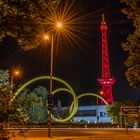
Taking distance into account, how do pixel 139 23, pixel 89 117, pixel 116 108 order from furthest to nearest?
pixel 89 117, pixel 116 108, pixel 139 23

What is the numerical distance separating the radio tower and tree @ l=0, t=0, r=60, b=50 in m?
108

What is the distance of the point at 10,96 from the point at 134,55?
693 centimetres

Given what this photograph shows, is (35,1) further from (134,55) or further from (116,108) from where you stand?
(116,108)

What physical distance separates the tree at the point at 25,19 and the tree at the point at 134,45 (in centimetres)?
513

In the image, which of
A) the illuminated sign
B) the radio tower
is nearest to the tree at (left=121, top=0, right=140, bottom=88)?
the illuminated sign

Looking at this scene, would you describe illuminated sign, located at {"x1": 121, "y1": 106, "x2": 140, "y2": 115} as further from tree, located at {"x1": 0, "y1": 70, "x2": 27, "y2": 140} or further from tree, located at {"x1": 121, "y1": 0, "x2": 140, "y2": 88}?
tree, located at {"x1": 0, "y1": 70, "x2": 27, "y2": 140}

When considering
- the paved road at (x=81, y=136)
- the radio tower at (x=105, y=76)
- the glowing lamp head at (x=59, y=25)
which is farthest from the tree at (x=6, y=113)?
the radio tower at (x=105, y=76)

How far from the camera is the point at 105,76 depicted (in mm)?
122250

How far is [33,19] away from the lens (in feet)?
35.9

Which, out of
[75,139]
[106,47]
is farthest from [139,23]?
[106,47]

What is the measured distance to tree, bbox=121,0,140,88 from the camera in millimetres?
15547

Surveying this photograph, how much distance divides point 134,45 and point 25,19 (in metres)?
6.75

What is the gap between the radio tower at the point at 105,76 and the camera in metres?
121

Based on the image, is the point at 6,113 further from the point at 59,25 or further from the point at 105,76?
the point at 105,76
